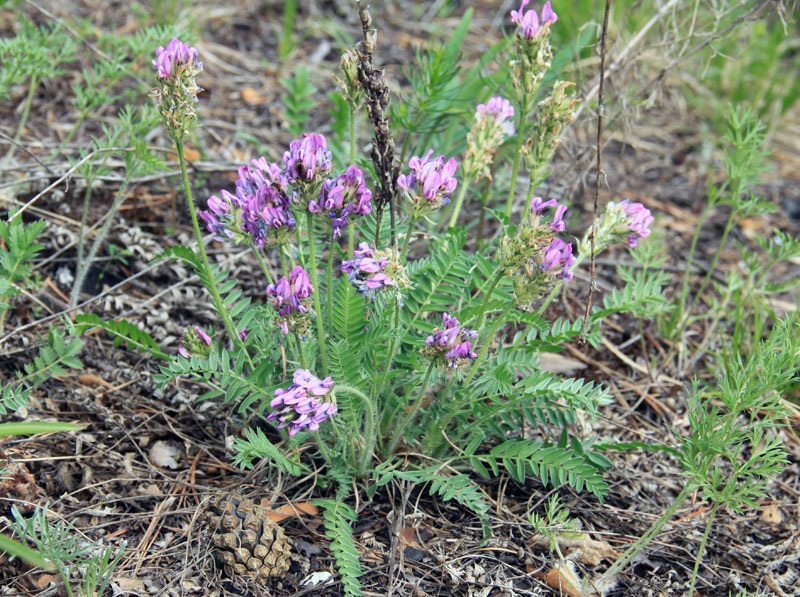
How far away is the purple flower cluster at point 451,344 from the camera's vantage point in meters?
1.88

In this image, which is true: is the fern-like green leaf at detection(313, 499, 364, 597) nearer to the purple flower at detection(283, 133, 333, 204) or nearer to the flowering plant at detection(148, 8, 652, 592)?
the flowering plant at detection(148, 8, 652, 592)

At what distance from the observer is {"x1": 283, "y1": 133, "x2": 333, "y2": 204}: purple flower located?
69.4 inches

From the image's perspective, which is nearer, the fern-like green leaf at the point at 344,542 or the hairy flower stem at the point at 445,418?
the fern-like green leaf at the point at 344,542

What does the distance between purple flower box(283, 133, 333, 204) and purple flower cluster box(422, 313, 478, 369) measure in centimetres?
49

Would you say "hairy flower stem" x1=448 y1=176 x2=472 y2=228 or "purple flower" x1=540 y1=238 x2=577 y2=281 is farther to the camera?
"hairy flower stem" x1=448 y1=176 x2=472 y2=228

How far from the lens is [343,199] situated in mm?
1829

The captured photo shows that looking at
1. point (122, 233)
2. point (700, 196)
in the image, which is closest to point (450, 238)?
point (122, 233)

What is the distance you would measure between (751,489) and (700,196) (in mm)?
2690

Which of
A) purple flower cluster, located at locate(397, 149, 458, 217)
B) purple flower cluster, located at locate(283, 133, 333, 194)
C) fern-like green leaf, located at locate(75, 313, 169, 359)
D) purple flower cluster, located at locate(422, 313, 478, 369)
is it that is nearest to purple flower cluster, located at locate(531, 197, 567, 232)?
purple flower cluster, located at locate(397, 149, 458, 217)

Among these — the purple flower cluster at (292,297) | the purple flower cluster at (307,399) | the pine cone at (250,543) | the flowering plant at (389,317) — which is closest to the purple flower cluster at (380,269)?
the flowering plant at (389,317)

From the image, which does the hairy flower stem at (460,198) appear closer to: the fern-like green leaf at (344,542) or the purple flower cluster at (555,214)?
the purple flower cluster at (555,214)

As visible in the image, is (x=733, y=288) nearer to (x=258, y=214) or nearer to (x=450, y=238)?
(x=450, y=238)

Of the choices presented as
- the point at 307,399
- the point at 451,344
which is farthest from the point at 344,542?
the point at 451,344

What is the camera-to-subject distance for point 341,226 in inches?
73.5
